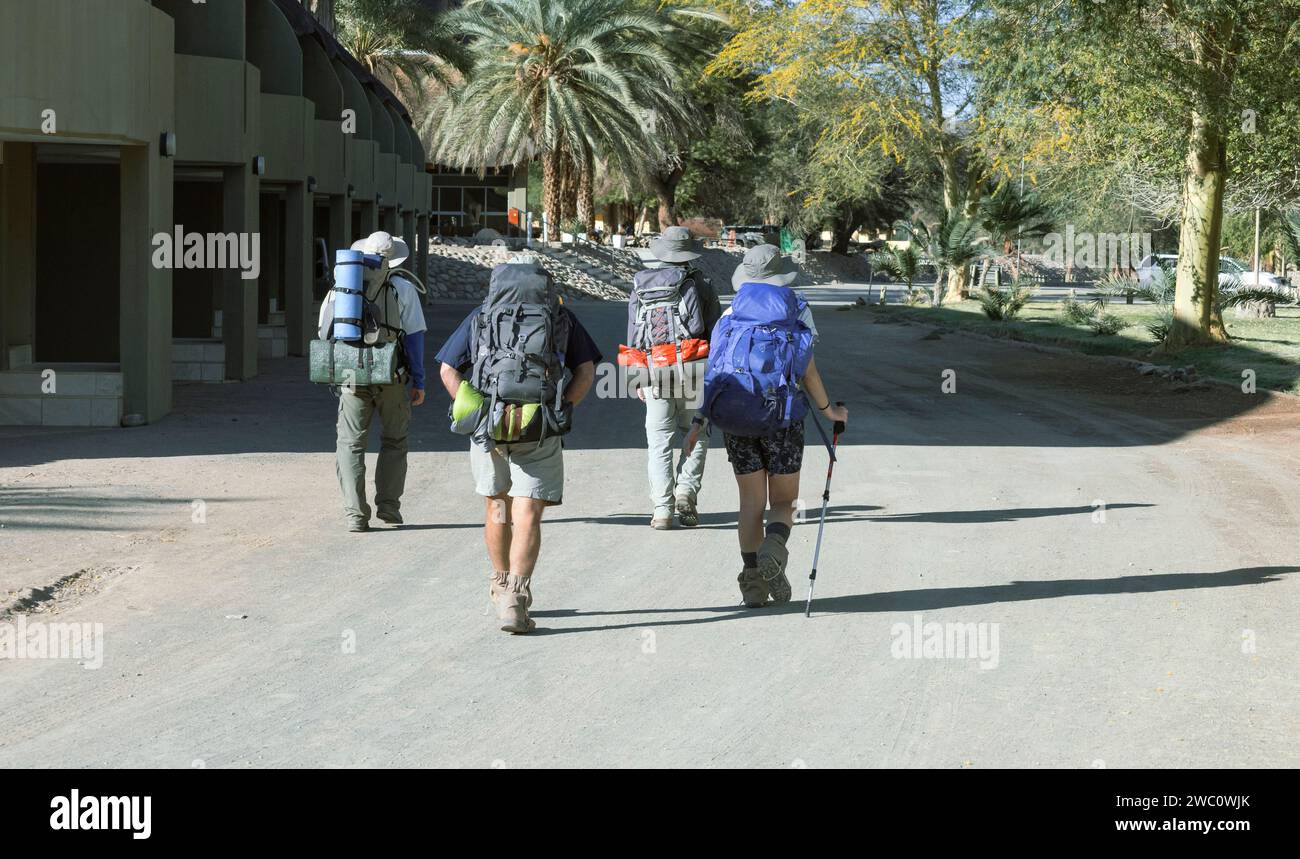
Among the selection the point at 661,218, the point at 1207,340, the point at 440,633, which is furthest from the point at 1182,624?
the point at 661,218

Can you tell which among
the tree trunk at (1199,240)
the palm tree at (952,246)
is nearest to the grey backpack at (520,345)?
the tree trunk at (1199,240)

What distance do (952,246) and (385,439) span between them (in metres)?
33.2

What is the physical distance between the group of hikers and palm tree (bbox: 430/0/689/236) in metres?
35.3

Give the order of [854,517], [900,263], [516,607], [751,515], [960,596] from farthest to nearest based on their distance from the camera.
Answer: [900,263] → [854,517] → [960,596] → [751,515] → [516,607]

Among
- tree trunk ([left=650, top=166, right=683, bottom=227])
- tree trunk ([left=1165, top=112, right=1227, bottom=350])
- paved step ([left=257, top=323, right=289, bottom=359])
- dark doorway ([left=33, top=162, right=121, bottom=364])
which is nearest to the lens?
dark doorway ([left=33, top=162, right=121, bottom=364])

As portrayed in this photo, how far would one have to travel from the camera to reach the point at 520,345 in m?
7.01

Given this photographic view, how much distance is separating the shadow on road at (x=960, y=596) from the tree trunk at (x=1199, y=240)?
15450 millimetres

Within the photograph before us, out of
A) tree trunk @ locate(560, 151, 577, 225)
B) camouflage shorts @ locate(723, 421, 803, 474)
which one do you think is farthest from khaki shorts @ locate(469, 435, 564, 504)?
tree trunk @ locate(560, 151, 577, 225)

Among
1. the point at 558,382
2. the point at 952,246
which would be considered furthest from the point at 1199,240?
the point at 558,382

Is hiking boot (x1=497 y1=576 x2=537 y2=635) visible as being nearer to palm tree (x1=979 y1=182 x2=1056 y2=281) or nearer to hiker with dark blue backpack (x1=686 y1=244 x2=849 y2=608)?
hiker with dark blue backpack (x1=686 y1=244 x2=849 y2=608)

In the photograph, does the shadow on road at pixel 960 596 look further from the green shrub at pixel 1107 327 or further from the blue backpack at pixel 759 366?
the green shrub at pixel 1107 327

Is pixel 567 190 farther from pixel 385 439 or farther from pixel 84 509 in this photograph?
pixel 385 439

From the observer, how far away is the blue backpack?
25.1 ft

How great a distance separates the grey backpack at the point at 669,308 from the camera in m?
9.67
